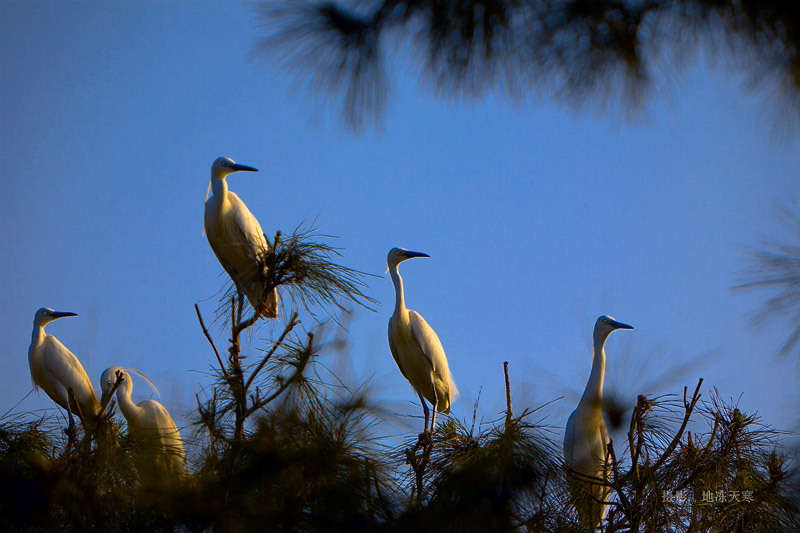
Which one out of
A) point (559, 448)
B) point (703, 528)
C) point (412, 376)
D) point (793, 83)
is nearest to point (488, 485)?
point (559, 448)

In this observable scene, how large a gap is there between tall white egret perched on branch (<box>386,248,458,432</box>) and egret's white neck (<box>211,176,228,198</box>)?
1299mm

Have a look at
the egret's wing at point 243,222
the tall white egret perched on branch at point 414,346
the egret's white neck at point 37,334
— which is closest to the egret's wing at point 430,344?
the tall white egret perched on branch at point 414,346

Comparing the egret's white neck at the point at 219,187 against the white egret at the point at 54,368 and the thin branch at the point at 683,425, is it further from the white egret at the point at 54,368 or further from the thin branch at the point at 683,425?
the thin branch at the point at 683,425

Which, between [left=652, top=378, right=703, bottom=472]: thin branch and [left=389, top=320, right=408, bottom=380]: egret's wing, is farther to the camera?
[left=389, top=320, right=408, bottom=380]: egret's wing

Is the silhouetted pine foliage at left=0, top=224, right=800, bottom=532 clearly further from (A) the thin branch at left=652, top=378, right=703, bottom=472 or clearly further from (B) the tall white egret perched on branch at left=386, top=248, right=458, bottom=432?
(B) the tall white egret perched on branch at left=386, top=248, right=458, bottom=432

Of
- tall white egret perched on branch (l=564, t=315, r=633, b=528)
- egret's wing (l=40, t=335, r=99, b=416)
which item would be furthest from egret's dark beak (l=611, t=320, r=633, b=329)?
egret's wing (l=40, t=335, r=99, b=416)

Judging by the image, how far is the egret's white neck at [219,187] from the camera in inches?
190

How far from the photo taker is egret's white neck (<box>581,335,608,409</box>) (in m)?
4.00

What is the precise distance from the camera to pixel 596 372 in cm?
432

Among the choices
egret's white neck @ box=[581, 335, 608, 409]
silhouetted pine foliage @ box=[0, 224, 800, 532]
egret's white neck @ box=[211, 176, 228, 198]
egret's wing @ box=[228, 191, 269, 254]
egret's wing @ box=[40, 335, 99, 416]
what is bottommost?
silhouetted pine foliage @ box=[0, 224, 800, 532]

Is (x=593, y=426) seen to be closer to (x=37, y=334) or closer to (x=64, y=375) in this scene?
(x=64, y=375)

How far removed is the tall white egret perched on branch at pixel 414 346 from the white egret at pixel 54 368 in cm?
215

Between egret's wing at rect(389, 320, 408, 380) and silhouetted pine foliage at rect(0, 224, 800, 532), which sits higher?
egret's wing at rect(389, 320, 408, 380)

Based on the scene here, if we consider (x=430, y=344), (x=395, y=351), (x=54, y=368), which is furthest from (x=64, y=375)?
(x=430, y=344)
